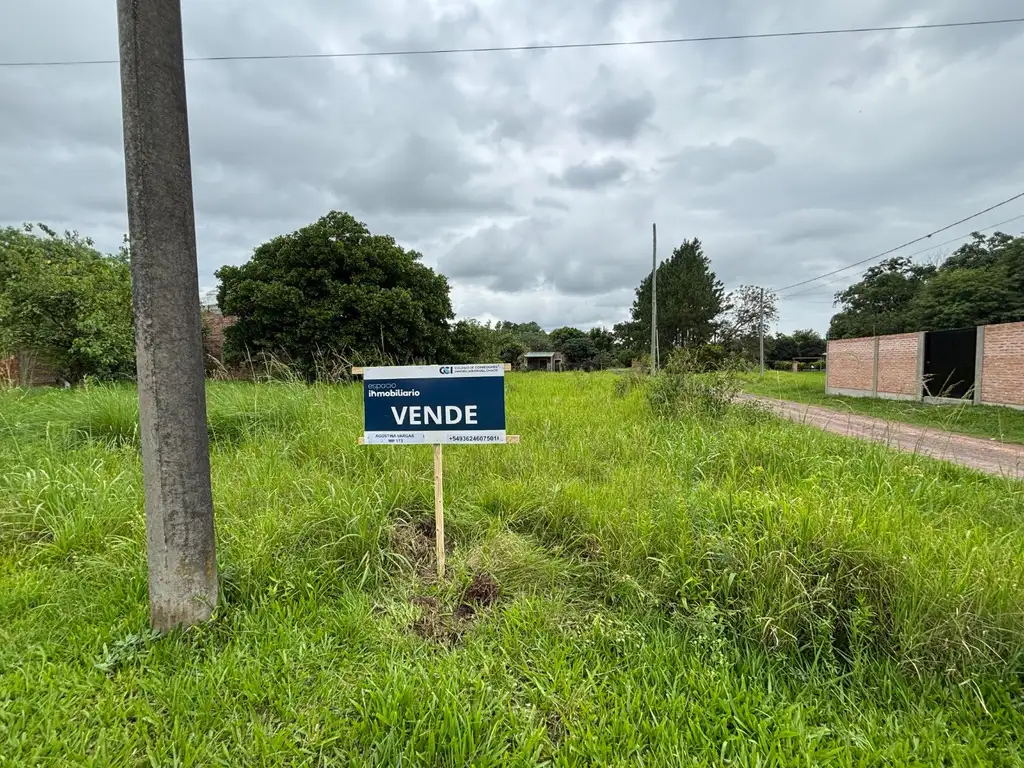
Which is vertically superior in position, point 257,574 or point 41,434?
point 41,434

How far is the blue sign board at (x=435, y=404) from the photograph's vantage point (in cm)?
228

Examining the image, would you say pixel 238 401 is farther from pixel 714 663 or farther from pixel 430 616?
pixel 714 663

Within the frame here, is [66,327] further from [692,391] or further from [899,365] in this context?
[899,365]

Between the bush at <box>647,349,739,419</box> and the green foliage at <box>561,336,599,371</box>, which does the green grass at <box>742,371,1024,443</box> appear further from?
the green foliage at <box>561,336,599,371</box>

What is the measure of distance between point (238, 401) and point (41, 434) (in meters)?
1.54

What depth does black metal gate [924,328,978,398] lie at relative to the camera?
11.1 m

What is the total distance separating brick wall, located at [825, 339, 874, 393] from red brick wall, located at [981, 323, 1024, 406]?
3624 millimetres

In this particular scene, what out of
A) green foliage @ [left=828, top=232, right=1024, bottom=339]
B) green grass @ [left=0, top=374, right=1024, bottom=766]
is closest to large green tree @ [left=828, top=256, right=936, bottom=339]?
green foliage @ [left=828, top=232, right=1024, bottom=339]

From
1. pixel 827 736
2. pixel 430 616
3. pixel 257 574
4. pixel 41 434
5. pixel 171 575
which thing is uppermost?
pixel 41 434

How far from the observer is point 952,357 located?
11516 millimetres

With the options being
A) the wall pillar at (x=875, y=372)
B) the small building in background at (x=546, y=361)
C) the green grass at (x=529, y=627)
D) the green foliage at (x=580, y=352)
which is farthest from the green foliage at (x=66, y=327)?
the green foliage at (x=580, y=352)

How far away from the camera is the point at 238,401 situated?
15.5ft

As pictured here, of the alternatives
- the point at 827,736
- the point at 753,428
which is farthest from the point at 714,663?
the point at 753,428

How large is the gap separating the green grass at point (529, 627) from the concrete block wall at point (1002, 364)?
10428mm
